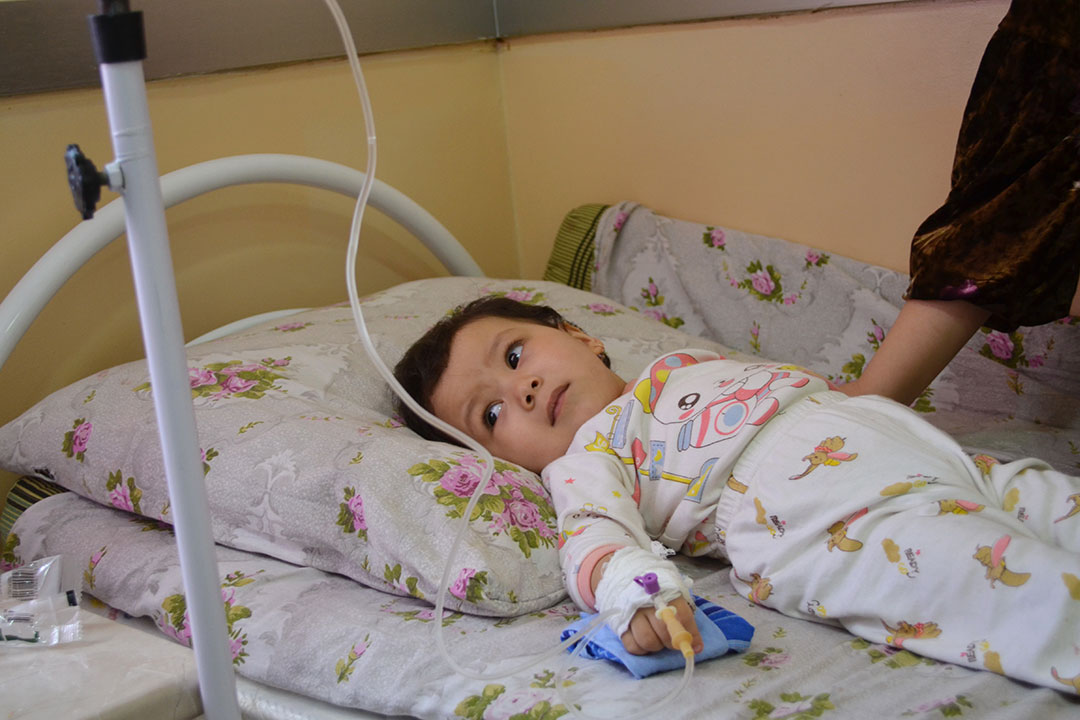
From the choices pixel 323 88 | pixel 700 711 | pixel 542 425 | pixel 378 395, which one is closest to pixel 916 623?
pixel 700 711

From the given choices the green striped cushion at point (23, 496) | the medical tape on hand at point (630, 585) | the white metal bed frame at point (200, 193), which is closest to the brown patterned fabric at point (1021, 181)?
the medical tape on hand at point (630, 585)

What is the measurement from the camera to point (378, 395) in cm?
146

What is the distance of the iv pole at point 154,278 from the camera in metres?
0.68

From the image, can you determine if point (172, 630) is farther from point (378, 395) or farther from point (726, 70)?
point (726, 70)

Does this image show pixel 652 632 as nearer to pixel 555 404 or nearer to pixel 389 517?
pixel 389 517

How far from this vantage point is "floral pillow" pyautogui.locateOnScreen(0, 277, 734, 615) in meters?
1.10

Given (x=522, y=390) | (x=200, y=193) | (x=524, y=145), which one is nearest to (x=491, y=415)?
(x=522, y=390)

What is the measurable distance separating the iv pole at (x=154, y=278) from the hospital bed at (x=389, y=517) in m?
0.13

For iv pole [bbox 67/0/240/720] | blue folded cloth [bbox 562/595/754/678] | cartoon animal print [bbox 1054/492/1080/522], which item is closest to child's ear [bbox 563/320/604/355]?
blue folded cloth [bbox 562/595/754/678]

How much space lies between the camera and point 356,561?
1136mm

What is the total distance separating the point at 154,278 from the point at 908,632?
0.69 meters

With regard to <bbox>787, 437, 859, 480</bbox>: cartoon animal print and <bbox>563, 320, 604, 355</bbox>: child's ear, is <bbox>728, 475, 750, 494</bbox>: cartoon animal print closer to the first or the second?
<bbox>787, 437, 859, 480</bbox>: cartoon animal print

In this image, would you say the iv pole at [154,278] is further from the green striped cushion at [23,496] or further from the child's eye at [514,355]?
the green striped cushion at [23,496]

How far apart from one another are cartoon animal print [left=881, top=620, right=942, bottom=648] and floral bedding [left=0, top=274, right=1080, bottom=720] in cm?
1
